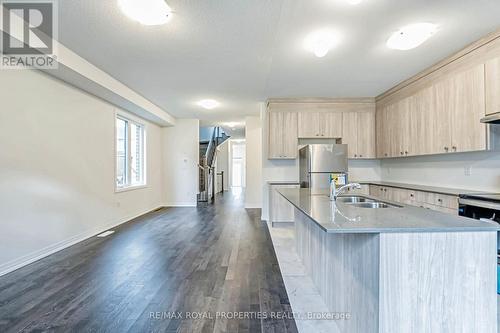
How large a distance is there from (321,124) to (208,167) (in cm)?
486

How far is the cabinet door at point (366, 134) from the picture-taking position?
5250 mm

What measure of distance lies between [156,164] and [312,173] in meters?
4.43

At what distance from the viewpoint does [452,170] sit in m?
3.72

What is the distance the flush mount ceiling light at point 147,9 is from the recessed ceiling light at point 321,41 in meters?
1.46

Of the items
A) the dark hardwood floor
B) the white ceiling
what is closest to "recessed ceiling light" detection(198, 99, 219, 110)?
the white ceiling

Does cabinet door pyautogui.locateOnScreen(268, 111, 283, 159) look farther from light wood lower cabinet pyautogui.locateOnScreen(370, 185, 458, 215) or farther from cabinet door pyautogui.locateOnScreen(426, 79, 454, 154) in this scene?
cabinet door pyautogui.locateOnScreen(426, 79, 454, 154)

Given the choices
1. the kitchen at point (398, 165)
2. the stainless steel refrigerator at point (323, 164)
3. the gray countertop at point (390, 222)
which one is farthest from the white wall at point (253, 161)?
the gray countertop at point (390, 222)

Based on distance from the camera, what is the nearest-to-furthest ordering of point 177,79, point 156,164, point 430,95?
point 430,95
point 177,79
point 156,164

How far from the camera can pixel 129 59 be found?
11.2 feet

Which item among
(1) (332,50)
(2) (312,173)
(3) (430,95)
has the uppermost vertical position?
(1) (332,50)

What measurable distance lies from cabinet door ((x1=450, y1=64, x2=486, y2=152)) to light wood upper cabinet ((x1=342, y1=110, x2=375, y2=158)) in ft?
6.26

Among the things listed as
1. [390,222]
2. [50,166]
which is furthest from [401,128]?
[50,166]

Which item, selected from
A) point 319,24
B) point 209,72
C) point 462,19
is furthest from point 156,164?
point 462,19

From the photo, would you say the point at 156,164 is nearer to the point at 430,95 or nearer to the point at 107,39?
the point at 107,39
